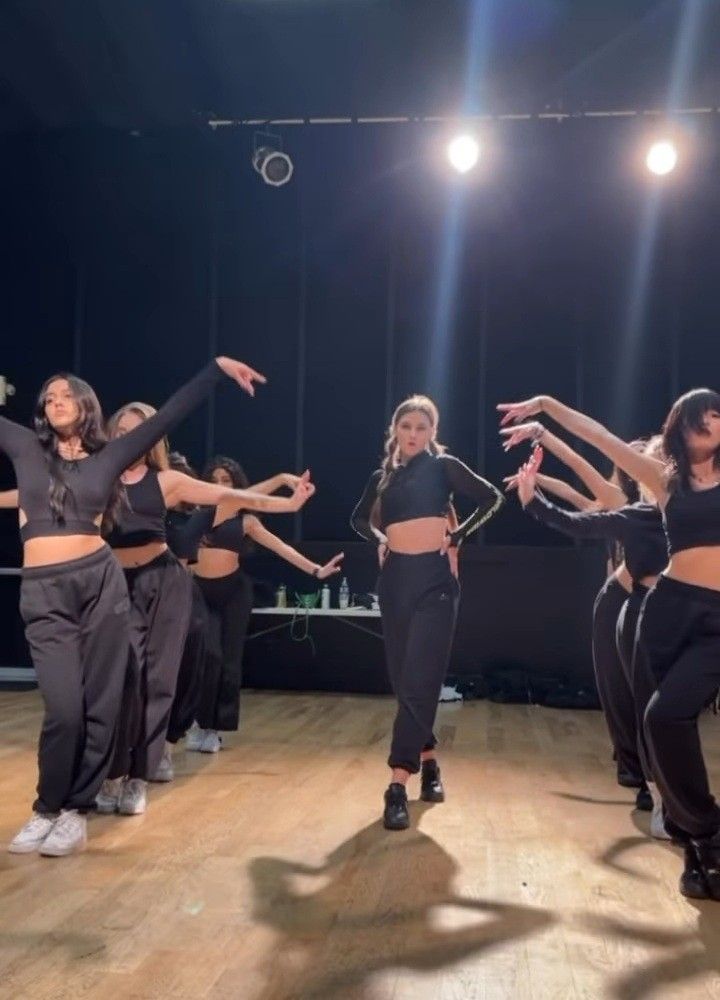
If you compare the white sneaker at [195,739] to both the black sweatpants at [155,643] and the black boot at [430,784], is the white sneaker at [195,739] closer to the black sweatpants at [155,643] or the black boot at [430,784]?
the black sweatpants at [155,643]

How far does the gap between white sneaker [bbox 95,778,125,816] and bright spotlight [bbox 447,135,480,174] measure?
5476 millimetres

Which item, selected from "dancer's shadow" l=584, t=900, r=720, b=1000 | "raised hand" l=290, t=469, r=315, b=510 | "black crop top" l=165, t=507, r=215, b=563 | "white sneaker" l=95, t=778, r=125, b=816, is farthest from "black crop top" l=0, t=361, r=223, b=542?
"dancer's shadow" l=584, t=900, r=720, b=1000

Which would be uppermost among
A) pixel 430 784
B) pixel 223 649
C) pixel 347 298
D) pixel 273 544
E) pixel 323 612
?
pixel 347 298

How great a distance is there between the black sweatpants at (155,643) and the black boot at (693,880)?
Answer: 1903 mm

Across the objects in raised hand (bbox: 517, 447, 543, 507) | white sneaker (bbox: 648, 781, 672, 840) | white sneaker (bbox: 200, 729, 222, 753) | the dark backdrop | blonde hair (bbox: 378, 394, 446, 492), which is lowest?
white sneaker (bbox: 200, 729, 222, 753)

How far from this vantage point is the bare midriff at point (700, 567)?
2643mm

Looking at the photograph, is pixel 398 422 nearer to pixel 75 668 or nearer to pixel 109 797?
pixel 75 668

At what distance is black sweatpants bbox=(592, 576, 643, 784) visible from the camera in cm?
397

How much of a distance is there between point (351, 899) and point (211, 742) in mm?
2587

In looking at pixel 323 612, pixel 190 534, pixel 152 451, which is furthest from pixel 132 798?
pixel 323 612

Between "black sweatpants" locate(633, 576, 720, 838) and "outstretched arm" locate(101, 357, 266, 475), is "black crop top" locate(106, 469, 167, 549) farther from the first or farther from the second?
"black sweatpants" locate(633, 576, 720, 838)

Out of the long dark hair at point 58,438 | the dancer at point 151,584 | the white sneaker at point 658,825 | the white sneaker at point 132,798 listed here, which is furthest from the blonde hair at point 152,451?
the white sneaker at point 658,825

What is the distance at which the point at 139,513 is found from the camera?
12.2ft

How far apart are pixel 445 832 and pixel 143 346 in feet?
21.4
